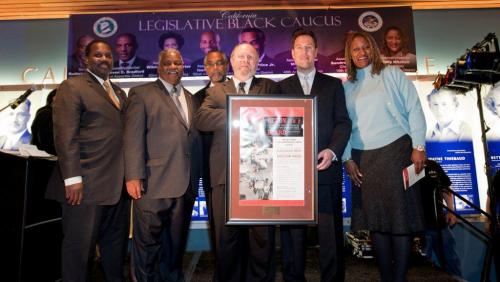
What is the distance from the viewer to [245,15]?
561 centimetres

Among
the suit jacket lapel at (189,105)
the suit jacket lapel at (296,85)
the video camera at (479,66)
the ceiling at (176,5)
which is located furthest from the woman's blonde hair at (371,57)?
the ceiling at (176,5)

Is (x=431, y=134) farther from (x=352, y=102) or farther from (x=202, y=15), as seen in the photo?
(x=202, y=15)

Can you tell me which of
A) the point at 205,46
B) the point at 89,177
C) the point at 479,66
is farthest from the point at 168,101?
the point at 479,66

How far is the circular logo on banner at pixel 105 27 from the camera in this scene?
5.51 meters

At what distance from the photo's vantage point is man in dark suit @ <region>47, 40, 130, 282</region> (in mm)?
2572

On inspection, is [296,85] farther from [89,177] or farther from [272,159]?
[89,177]

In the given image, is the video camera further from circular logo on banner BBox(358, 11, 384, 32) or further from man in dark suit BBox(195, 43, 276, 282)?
man in dark suit BBox(195, 43, 276, 282)

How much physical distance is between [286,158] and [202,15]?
13.6ft

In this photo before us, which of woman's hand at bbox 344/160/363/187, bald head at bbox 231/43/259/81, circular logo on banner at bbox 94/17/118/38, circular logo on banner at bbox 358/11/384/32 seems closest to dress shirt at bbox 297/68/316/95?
bald head at bbox 231/43/259/81

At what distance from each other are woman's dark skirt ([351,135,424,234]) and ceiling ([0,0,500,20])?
154 inches

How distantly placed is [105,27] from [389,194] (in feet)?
16.4

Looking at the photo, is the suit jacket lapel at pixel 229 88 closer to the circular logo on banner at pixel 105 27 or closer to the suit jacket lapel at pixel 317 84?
the suit jacket lapel at pixel 317 84

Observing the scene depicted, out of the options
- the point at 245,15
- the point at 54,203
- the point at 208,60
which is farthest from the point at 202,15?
the point at 54,203

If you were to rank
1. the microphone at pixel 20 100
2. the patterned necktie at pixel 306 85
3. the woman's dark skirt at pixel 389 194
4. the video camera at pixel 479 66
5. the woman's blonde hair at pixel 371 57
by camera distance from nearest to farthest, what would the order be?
the woman's dark skirt at pixel 389 194 < the woman's blonde hair at pixel 371 57 < the patterned necktie at pixel 306 85 < the microphone at pixel 20 100 < the video camera at pixel 479 66
